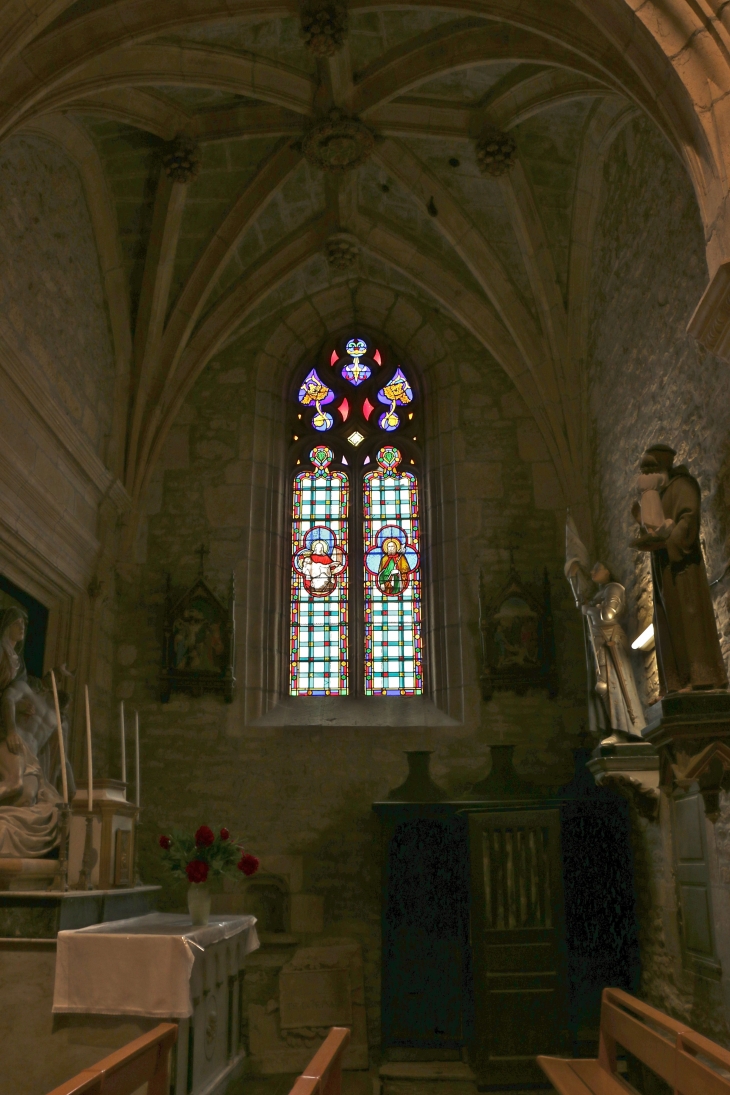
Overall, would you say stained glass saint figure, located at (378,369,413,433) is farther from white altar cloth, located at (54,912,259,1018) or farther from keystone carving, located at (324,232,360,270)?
white altar cloth, located at (54,912,259,1018)

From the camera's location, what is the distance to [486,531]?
9.26m

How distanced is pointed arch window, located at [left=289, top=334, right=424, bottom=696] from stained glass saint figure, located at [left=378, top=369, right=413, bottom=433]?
0.01 m

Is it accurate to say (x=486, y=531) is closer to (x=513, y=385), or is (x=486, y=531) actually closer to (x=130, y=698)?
(x=513, y=385)

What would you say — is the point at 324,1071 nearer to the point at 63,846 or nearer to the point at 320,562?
the point at 63,846

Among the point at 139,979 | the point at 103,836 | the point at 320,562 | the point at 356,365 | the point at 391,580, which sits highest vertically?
the point at 356,365

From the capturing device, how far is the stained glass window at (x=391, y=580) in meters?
9.27

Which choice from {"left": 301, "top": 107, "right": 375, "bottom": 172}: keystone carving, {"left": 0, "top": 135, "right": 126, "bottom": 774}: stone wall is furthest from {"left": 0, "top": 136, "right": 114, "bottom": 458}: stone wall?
→ {"left": 301, "top": 107, "right": 375, "bottom": 172}: keystone carving

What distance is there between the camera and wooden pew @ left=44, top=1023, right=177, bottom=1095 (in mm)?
2721

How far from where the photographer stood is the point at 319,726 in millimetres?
8617

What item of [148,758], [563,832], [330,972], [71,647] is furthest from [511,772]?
[71,647]

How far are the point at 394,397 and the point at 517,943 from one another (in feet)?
18.2

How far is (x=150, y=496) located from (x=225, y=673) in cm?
194

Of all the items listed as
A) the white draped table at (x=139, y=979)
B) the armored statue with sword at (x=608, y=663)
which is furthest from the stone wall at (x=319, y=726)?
the white draped table at (x=139, y=979)

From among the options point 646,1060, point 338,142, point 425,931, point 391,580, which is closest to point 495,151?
point 338,142
